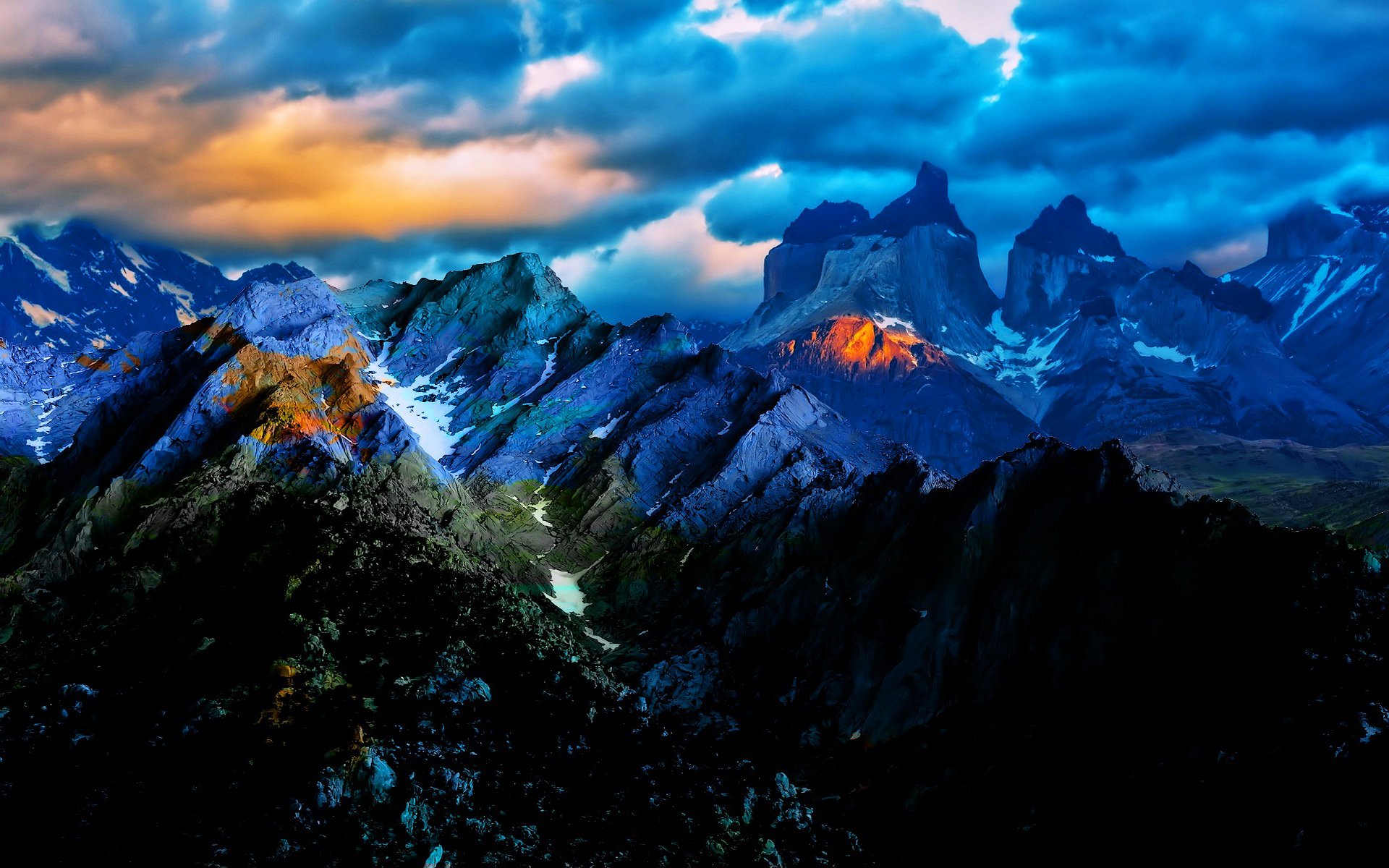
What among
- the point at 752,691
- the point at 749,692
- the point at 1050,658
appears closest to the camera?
the point at 1050,658

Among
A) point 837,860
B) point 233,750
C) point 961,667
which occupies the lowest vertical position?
point 837,860

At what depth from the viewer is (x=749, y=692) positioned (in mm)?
161375

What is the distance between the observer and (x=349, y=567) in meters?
182

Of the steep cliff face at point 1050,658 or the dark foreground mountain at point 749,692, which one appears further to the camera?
the dark foreground mountain at point 749,692

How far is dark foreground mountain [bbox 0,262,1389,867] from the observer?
4304 inches

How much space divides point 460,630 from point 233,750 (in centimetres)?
3913

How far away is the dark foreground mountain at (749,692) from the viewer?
359 ft

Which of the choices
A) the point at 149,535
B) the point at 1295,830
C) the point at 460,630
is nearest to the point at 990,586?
the point at 1295,830

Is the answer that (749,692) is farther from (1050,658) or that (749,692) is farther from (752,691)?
(1050,658)

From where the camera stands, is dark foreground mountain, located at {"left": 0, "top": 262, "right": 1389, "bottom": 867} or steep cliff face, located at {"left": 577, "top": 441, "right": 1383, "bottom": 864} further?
dark foreground mountain, located at {"left": 0, "top": 262, "right": 1389, "bottom": 867}

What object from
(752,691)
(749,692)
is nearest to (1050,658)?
(752,691)

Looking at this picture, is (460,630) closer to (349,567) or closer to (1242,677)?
(349,567)

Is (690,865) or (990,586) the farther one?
(990,586)

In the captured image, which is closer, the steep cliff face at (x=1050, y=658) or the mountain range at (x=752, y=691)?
the steep cliff face at (x=1050, y=658)
